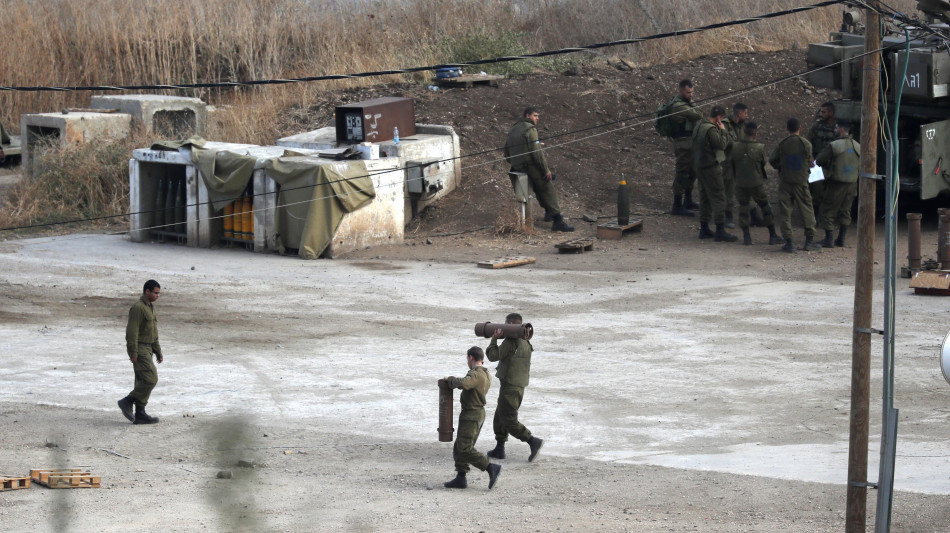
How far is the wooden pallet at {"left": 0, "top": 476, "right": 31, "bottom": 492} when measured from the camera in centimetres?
782

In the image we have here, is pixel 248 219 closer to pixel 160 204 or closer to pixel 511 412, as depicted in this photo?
pixel 160 204

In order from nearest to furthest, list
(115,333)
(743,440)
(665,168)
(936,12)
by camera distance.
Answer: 1. (936,12)
2. (743,440)
3. (115,333)
4. (665,168)

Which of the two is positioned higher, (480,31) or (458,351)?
(480,31)

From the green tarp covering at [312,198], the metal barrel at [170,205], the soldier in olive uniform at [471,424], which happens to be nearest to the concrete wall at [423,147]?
the green tarp covering at [312,198]

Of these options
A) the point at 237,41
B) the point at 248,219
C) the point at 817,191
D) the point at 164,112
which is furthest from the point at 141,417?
the point at 237,41

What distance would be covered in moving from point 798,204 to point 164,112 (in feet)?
43.4

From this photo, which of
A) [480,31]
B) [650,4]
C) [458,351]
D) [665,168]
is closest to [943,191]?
[665,168]

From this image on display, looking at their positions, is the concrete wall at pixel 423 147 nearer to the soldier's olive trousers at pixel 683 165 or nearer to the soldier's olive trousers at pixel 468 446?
the soldier's olive trousers at pixel 683 165

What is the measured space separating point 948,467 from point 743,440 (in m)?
1.59

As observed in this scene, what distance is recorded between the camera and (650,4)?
33.6 meters

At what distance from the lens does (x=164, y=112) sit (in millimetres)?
23766

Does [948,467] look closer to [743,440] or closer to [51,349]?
[743,440]

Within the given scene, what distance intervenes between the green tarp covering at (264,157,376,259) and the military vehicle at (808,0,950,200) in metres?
7.22

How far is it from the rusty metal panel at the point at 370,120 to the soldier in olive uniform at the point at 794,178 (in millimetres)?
6391
